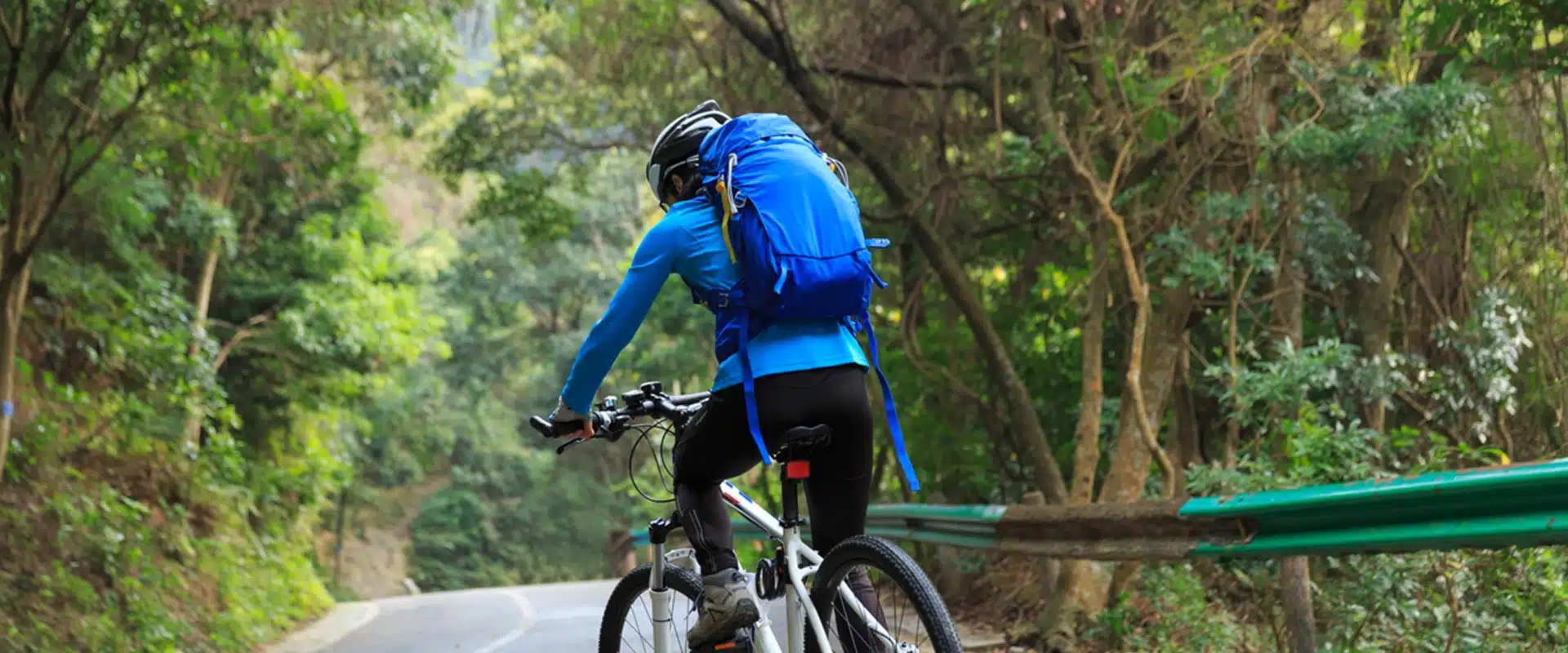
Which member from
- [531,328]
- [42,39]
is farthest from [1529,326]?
[531,328]

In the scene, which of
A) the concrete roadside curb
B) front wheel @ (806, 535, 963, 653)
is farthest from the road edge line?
front wheel @ (806, 535, 963, 653)

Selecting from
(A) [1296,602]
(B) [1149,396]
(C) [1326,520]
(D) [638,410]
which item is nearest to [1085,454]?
(B) [1149,396]

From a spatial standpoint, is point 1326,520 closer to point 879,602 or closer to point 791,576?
point 879,602

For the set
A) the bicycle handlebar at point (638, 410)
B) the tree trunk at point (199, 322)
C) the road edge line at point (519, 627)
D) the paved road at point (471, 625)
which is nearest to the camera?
the bicycle handlebar at point (638, 410)

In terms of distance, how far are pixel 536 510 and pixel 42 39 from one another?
115 ft

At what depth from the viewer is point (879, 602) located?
12.5 feet

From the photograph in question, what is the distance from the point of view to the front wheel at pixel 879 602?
350 centimetres

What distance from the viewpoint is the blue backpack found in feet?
12.1

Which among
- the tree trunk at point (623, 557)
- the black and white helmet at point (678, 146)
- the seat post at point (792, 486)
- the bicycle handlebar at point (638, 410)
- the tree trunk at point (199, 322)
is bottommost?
the seat post at point (792, 486)

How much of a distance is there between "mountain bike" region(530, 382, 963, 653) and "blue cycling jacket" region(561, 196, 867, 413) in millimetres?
215

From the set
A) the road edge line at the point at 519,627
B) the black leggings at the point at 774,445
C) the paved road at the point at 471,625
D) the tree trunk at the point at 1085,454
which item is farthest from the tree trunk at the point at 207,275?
the black leggings at the point at 774,445

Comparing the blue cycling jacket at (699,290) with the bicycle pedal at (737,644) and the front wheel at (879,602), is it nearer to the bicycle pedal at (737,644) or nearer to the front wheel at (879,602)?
the front wheel at (879,602)

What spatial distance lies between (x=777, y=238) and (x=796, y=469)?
662mm

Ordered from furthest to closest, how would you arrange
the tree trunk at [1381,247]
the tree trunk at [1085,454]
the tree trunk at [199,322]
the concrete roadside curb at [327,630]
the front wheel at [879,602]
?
the tree trunk at [199,322]
the concrete roadside curb at [327,630]
the tree trunk at [1381,247]
the tree trunk at [1085,454]
the front wheel at [879,602]
